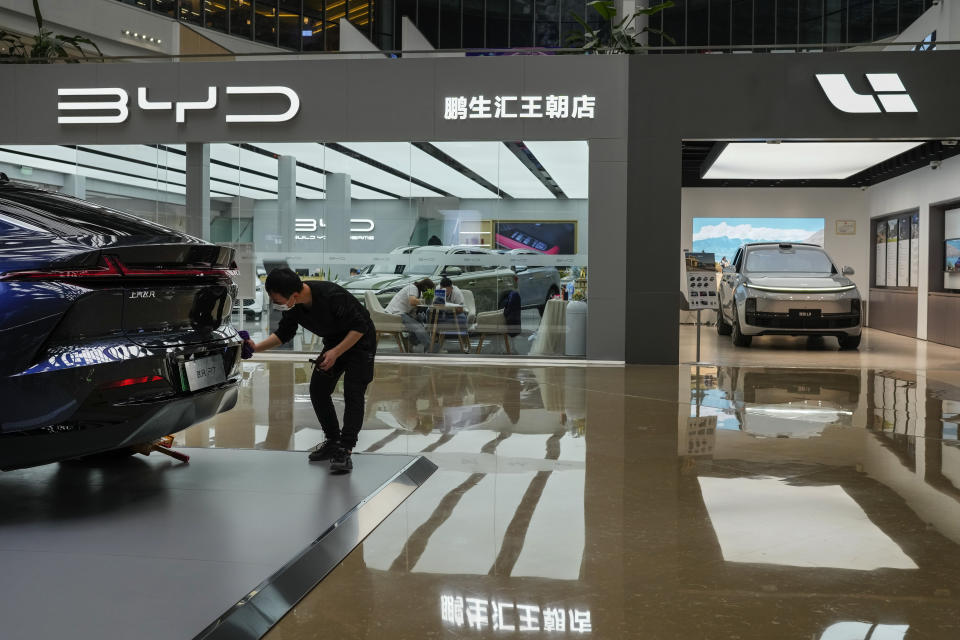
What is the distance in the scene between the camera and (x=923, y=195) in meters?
15.2

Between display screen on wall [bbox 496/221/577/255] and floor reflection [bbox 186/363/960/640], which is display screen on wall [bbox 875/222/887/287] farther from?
floor reflection [bbox 186/363/960/640]

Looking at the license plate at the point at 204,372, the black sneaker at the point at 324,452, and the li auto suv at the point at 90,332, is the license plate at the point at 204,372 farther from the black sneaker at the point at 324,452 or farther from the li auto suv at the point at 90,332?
the black sneaker at the point at 324,452

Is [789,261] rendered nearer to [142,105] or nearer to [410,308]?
[410,308]

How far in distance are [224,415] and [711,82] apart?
735 cm

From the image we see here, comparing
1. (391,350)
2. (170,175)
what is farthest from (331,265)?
(170,175)

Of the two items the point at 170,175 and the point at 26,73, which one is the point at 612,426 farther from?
the point at 26,73

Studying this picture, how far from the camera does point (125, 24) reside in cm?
2228

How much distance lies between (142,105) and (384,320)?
4.33 metres

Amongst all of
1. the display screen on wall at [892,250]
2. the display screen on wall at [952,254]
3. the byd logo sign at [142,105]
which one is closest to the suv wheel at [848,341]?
the display screen on wall at [952,254]

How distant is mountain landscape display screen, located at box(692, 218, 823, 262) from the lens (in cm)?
1983

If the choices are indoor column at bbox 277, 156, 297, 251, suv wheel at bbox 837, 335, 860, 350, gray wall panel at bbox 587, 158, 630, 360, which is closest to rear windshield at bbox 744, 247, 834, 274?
suv wheel at bbox 837, 335, 860, 350

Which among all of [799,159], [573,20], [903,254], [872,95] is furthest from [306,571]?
[573,20]

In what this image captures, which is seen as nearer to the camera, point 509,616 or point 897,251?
point 509,616

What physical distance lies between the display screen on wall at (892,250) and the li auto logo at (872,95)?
6.94 m
